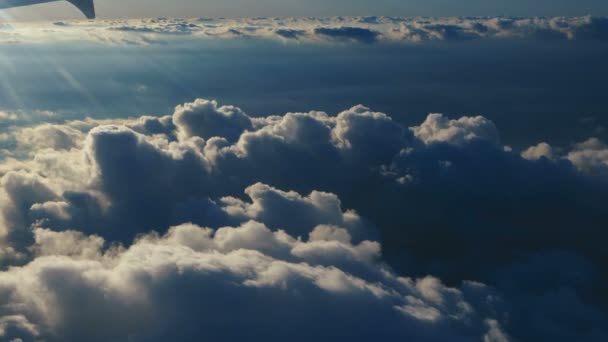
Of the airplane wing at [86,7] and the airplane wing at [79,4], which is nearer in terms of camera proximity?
the airplane wing at [79,4]

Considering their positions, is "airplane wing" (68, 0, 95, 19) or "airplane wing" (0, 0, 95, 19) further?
"airplane wing" (68, 0, 95, 19)

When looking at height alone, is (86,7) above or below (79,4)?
below

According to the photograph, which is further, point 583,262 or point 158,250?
point 583,262

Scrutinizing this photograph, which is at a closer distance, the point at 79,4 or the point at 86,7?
the point at 86,7

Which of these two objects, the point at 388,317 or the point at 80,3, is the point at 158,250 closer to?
the point at 388,317

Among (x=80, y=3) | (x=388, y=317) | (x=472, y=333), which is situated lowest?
(x=472, y=333)

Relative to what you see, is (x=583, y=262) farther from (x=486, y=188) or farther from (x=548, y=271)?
(x=486, y=188)

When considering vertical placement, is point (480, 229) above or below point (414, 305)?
above

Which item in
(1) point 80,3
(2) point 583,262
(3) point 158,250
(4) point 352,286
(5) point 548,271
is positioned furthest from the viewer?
(2) point 583,262

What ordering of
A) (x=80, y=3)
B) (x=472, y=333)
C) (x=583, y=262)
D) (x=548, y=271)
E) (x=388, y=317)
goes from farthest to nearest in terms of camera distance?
(x=583, y=262) → (x=548, y=271) → (x=472, y=333) → (x=388, y=317) → (x=80, y=3)

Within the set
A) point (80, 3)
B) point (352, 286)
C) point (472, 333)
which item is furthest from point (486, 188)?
point (80, 3)
